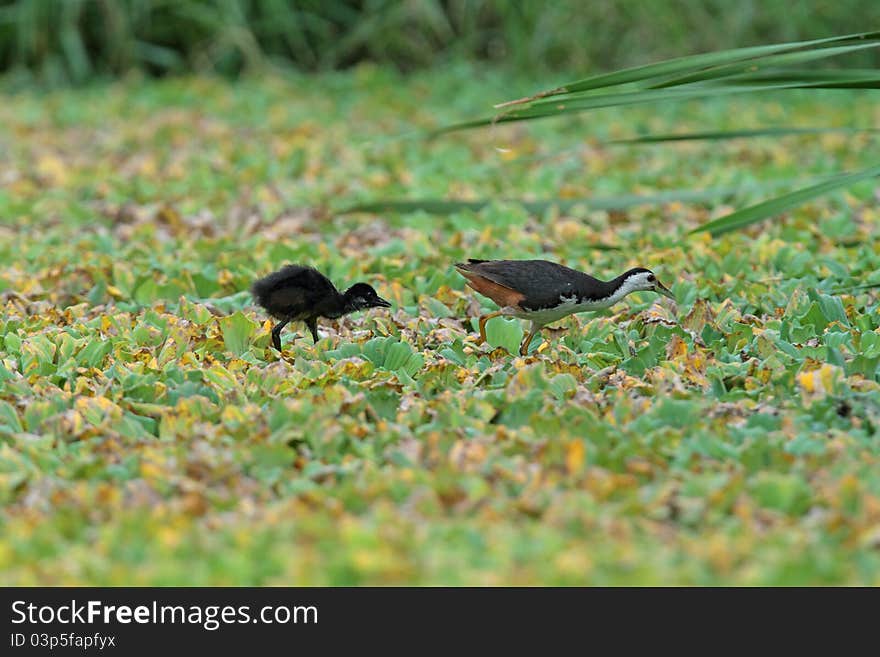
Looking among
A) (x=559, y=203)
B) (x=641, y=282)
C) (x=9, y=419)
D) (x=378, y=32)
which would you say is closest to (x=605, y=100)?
(x=641, y=282)

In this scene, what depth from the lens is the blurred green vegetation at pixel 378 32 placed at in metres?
11.3

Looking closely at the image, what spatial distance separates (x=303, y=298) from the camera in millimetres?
4812

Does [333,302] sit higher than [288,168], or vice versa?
[333,302]

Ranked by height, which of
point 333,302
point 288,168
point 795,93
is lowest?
point 795,93

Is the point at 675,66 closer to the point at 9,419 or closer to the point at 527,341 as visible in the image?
the point at 527,341

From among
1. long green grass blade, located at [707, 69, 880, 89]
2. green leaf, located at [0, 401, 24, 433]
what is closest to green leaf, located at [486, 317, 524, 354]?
long green grass blade, located at [707, 69, 880, 89]

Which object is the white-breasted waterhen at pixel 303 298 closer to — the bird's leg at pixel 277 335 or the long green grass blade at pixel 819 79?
the bird's leg at pixel 277 335

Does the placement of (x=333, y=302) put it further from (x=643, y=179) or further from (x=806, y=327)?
(x=643, y=179)

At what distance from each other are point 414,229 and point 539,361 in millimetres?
2315

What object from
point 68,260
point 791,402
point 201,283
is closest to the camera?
point 791,402

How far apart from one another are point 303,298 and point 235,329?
0.24 metres

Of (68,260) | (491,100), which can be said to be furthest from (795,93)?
(68,260)

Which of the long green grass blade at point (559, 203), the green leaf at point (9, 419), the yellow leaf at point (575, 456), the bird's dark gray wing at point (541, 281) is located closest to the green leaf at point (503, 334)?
the bird's dark gray wing at point (541, 281)

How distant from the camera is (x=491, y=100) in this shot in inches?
408
